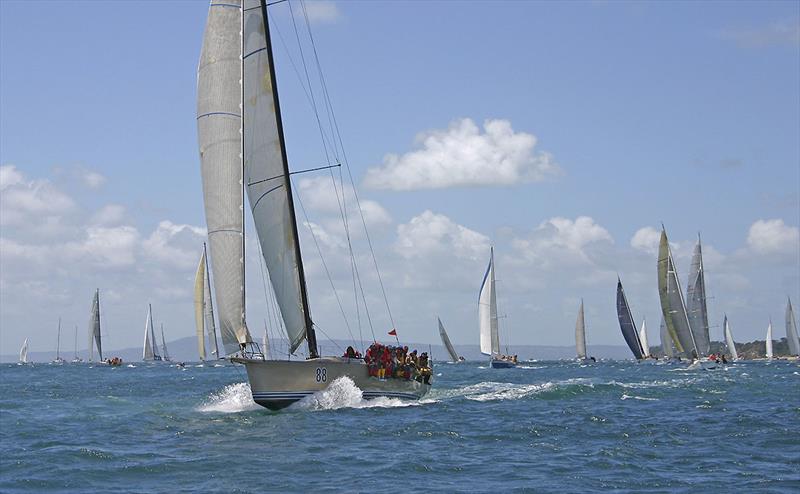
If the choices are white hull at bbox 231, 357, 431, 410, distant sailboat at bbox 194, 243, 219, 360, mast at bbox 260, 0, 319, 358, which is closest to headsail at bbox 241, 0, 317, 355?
mast at bbox 260, 0, 319, 358

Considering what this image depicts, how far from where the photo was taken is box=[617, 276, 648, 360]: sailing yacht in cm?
10569

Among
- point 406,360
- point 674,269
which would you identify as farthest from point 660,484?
point 674,269

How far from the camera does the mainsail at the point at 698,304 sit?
77.3m

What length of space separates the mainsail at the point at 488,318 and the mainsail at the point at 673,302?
2119 cm

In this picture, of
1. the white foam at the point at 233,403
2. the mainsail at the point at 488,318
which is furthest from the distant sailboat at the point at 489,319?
the white foam at the point at 233,403

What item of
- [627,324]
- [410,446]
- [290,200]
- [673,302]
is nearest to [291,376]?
[290,200]

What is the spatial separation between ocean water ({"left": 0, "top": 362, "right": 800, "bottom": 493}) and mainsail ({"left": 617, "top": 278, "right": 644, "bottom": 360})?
220ft

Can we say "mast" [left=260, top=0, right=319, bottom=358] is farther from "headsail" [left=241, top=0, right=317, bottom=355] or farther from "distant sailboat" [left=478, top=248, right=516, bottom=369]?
"distant sailboat" [left=478, top=248, right=516, bottom=369]

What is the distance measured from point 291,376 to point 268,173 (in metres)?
5.81

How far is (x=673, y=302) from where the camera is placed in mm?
75562

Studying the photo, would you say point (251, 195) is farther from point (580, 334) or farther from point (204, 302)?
point (580, 334)

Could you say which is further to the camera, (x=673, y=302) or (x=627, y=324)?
(x=627, y=324)

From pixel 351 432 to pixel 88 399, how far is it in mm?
22819

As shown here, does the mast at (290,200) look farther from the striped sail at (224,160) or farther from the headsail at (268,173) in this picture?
the striped sail at (224,160)
